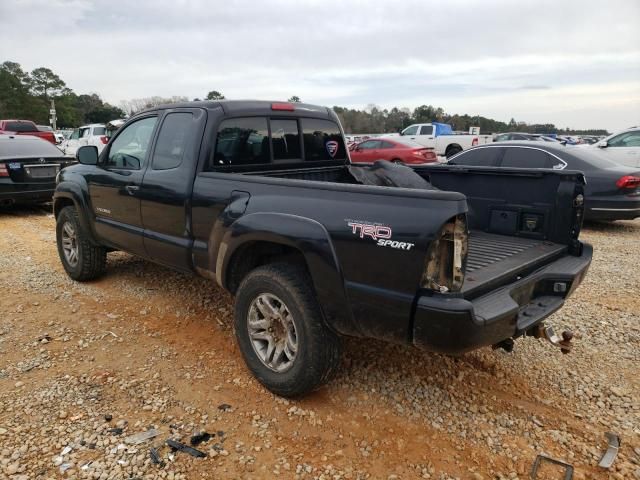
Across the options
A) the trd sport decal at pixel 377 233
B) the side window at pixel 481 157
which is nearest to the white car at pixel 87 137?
the side window at pixel 481 157

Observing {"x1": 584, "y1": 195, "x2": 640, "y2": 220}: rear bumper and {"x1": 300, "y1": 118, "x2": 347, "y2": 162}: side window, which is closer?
{"x1": 300, "y1": 118, "x2": 347, "y2": 162}: side window

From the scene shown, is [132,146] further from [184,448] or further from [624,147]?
[624,147]

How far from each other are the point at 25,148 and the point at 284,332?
27.8 feet

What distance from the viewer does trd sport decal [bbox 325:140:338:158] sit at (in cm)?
466

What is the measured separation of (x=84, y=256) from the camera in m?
5.13

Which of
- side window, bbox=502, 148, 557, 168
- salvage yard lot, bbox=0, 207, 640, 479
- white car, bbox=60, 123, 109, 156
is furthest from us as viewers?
white car, bbox=60, 123, 109, 156

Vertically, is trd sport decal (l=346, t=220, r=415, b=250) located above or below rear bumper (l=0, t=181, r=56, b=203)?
above

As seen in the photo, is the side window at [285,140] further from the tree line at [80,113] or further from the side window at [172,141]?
the tree line at [80,113]

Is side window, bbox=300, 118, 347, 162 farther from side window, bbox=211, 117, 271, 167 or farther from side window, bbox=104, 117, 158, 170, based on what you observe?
side window, bbox=104, 117, 158, 170

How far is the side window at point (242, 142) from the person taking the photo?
12.4 feet

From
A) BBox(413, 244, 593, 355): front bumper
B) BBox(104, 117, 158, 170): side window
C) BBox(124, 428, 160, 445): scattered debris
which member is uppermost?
BBox(104, 117, 158, 170): side window

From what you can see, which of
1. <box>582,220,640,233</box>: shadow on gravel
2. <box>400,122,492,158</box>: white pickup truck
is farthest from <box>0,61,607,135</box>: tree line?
<box>582,220,640,233</box>: shadow on gravel

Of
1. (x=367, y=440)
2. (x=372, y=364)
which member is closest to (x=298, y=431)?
(x=367, y=440)

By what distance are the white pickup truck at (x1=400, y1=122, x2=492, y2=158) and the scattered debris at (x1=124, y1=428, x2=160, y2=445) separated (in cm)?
1935
